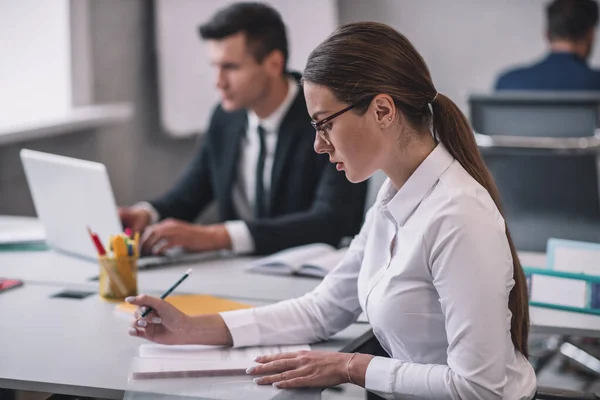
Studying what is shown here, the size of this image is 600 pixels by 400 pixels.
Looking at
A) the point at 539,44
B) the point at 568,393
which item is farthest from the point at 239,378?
the point at 539,44

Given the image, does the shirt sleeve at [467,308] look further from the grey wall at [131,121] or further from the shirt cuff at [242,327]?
the grey wall at [131,121]

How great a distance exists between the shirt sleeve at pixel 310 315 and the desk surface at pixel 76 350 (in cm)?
4

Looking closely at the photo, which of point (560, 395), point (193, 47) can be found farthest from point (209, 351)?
point (193, 47)

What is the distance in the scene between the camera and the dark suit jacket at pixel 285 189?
2.47 meters

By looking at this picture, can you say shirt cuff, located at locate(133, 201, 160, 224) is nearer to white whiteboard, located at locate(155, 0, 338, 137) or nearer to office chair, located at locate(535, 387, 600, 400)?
office chair, located at locate(535, 387, 600, 400)

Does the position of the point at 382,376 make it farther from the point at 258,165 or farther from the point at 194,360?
the point at 258,165

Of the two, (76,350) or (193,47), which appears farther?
(193,47)

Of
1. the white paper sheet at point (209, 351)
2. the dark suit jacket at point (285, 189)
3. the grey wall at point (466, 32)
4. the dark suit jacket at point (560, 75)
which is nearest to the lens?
the white paper sheet at point (209, 351)

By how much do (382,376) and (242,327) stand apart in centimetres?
33

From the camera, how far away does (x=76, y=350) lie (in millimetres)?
1639

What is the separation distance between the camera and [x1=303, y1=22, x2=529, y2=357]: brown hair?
1427 millimetres

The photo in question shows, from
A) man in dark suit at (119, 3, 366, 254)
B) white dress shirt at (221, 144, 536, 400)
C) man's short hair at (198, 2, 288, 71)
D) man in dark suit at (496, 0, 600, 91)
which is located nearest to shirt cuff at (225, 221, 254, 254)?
man in dark suit at (119, 3, 366, 254)

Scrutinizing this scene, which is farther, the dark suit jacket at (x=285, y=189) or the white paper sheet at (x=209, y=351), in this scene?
the dark suit jacket at (x=285, y=189)

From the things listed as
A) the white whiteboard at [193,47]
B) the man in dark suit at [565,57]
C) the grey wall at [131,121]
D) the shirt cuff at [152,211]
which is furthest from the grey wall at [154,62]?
the shirt cuff at [152,211]
